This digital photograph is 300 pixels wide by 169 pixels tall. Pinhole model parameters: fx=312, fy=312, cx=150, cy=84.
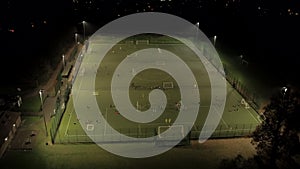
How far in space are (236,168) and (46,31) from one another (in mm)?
51709

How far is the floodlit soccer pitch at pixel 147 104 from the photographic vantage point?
112 feet

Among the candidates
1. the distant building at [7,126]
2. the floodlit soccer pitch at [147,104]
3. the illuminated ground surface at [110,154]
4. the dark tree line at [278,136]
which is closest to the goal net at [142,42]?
the floodlit soccer pitch at [147,104]

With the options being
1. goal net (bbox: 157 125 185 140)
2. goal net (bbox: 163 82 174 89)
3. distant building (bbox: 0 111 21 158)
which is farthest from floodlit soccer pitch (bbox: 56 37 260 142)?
distant building (bbox: 0 111 21 158)

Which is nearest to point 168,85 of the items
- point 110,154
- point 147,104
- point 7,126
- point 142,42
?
point 147,104

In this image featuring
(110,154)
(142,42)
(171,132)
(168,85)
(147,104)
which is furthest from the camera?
(142,42)

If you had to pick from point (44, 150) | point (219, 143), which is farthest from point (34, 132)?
point (219, 143)

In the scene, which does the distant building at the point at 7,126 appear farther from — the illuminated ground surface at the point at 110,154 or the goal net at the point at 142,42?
the goal net at the point at 142,42

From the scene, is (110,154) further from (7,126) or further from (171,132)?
(7,126)

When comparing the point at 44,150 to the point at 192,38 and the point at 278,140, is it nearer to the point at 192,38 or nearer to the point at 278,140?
the point at 278,140

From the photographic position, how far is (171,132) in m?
33.9

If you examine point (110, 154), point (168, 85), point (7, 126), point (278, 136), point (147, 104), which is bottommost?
point (110, 154)

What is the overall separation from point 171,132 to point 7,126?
17072 mm

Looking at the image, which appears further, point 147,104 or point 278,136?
point 147,104

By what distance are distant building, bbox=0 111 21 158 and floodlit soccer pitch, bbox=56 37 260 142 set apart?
15.0 ft
